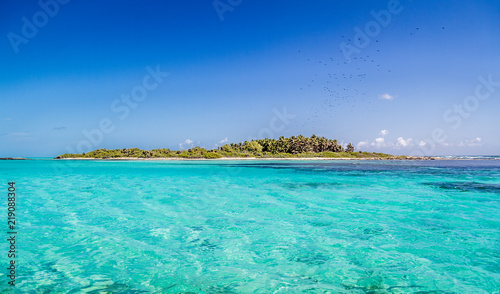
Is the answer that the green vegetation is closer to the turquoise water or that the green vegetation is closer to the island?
the island

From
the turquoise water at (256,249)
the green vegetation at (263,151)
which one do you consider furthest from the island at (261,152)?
the turquoise water at (256,249)

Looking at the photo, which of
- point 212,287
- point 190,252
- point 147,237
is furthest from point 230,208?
point 212,287

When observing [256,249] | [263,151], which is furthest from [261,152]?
[256,249]

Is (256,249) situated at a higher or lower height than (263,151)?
lower

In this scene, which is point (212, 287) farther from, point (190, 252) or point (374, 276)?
point (374, 276)

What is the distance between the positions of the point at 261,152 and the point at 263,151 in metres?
3.48

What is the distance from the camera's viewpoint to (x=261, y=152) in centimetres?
14525

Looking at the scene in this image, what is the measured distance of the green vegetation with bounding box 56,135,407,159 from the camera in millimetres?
139625

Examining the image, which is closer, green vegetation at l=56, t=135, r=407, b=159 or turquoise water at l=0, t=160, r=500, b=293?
turquoise water at l=0, t=160, r=500, b=293

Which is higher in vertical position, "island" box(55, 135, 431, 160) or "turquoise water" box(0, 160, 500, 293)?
"island" box(55, 135, 431, 160)

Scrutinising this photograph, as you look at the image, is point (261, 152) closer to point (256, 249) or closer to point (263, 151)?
point (263, 151)

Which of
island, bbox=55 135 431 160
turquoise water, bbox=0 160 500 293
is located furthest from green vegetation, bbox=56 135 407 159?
turquoise water, bbox=0 160 500 293

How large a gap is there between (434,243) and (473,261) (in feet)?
4.46

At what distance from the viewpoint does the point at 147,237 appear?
8828 mm
